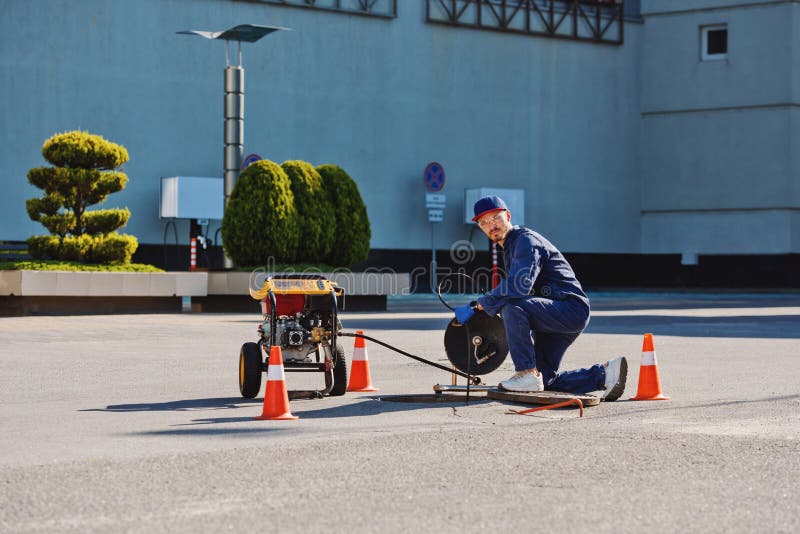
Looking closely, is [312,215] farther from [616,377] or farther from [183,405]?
[616,377]

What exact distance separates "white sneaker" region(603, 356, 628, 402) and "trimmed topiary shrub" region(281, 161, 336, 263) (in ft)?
61.2

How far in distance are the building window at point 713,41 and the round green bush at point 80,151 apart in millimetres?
25152

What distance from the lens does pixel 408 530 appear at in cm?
566

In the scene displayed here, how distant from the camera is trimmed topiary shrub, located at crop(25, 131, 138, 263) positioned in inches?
1058

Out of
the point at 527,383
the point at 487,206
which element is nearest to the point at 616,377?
the point at 527,383

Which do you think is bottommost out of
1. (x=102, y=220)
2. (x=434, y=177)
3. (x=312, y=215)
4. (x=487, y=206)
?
(x=487, y=206)

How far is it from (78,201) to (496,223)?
18420 mm

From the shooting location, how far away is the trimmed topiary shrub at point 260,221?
2820 cm

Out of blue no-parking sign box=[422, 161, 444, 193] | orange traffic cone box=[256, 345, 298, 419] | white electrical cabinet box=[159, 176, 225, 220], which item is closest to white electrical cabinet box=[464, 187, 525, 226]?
blue no-parking sign box=[422, 161, 444, 193]

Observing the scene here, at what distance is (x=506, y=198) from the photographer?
43.3 meters

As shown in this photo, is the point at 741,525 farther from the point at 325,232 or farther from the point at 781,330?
the point at 325,232

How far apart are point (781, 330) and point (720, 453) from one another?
14967mm

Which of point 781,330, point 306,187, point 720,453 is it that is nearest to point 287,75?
point 306,187

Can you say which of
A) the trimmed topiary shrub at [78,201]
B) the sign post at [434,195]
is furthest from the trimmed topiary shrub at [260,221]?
the sign post at [434,195]
